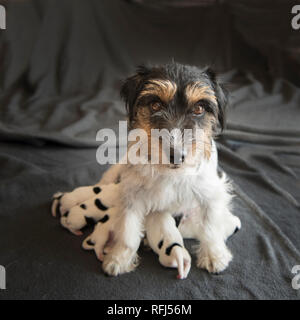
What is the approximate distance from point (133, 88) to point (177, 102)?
278mm

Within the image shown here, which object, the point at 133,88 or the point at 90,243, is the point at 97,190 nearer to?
the point at 90,243

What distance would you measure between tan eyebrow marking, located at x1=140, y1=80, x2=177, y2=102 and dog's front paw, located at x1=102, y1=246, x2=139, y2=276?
81 centimetres

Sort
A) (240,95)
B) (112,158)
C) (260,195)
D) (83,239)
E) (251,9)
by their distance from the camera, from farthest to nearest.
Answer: (251,9)
(240,95)
(112,158)
(260,195)
(83,239)

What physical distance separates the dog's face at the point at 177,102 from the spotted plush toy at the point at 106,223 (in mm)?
411

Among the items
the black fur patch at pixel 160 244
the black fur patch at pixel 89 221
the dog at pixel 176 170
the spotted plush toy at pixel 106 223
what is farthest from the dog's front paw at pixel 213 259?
the black fur patch at pixel 89 221

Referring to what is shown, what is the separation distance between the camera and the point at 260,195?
238 cm

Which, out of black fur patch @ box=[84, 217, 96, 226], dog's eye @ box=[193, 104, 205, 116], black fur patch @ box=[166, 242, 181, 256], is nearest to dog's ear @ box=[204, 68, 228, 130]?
dog's eye @ box=[193, 104, 205, 116]

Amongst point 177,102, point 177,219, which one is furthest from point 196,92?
point 177,219

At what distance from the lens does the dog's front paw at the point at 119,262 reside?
1731mm

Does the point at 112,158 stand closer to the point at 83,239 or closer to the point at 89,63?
the point at 83,239

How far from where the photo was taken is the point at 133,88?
174 cm
